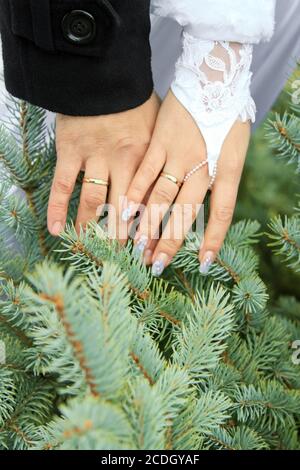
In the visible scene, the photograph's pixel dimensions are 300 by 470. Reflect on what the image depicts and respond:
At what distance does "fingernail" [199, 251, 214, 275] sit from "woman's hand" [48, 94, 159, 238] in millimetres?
138

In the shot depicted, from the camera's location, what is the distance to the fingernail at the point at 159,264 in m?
0.91

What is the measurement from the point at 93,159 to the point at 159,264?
191mm

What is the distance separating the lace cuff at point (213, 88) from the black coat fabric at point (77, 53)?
74 millimetres

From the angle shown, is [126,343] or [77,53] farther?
[77,53]

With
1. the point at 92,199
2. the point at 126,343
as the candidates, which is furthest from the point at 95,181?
the point at 126,343

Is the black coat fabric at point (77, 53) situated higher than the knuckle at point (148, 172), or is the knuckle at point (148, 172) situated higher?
the black coat fabric at point (77, 53)

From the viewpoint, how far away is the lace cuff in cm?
97

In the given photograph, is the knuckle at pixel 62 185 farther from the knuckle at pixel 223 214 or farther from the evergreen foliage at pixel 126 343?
the knuckle at pixel 223 214

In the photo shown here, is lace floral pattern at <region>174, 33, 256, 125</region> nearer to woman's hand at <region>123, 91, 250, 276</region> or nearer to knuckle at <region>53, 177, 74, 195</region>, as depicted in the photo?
woman's hand at <region>123, 91, 250, 276</region>

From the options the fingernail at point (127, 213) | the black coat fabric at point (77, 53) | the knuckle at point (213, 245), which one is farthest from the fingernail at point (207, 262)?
the black coat fabric at point (77, 53)

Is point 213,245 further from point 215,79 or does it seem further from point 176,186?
point 215,79

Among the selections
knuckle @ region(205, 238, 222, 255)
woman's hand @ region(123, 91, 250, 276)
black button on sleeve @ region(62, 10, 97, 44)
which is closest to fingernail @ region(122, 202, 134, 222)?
woman's hand @ region(123, 91, 250, 276)

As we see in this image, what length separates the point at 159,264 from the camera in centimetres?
91
